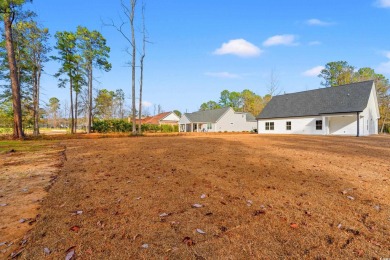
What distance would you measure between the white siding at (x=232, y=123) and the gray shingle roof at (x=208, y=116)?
85 cm

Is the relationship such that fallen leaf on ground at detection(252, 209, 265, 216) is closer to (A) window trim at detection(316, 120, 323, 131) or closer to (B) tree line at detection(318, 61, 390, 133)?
(A) window trim at detection(316, 120, 323, 131)

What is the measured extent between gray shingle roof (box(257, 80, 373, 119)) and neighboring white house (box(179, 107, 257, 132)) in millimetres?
10722

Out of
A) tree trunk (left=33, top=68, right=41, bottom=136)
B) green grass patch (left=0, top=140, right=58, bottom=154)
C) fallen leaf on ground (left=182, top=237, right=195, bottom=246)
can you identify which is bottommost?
A: fallen leaf on ground (left=182, top=237, right=195, bottom=246)

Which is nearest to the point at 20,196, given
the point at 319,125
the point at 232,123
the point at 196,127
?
the point at 319,125

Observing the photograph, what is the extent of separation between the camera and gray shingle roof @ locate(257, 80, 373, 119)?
21625 mm

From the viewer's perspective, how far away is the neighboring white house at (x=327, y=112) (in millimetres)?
21359

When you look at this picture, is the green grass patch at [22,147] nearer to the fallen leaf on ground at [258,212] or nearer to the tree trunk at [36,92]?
the fallen leaf on ground at [258,212]

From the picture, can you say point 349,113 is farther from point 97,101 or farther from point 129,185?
point 97,101

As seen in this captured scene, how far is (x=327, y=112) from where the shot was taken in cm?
2245

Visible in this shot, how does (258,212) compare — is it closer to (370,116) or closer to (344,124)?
(344,124)

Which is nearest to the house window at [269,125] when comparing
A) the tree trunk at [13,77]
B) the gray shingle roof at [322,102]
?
the gray shingle roof at [322,102]

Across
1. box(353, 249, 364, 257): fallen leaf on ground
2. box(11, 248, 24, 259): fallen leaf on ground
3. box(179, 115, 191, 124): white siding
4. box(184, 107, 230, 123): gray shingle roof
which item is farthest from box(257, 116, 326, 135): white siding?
box(11, 248, 24, 259): fallen leaf on ground

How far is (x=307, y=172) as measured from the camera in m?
4.86

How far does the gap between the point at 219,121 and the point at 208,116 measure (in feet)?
11.3
